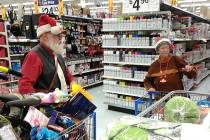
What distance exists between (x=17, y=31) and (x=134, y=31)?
3.28 m

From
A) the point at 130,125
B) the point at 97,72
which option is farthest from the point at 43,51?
the point at 97,72

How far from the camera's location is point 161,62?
3428mm

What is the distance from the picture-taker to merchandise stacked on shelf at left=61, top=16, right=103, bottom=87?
771 cm

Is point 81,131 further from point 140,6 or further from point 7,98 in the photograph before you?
point 140,6

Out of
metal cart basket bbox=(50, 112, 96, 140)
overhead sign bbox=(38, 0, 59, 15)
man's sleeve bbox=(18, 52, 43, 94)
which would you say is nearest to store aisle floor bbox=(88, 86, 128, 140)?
man's sleeve bbox=(18, 52, 43, 94)

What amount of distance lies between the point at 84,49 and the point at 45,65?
591 cm

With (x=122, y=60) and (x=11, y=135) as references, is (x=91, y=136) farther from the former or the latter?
(x=122, y=60)

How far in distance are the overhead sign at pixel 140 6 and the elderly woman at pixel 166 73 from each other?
5.77 feet

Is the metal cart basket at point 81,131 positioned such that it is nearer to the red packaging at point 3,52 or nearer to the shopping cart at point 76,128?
the shopping cart at point 76,128

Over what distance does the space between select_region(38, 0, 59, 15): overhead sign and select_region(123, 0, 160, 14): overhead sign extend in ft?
10.1

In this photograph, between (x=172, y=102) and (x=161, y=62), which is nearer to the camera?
(x=172, y=102)

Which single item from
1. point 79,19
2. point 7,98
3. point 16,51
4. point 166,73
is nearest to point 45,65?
point 7,98

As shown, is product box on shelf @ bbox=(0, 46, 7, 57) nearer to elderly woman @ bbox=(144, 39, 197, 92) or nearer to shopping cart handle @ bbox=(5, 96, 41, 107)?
elderly woman @ bbox=(144, 39, 197, 92)

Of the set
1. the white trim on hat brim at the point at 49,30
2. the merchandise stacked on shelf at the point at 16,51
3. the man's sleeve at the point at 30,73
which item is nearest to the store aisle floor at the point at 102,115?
the man's sleeve at the point at 30,73
